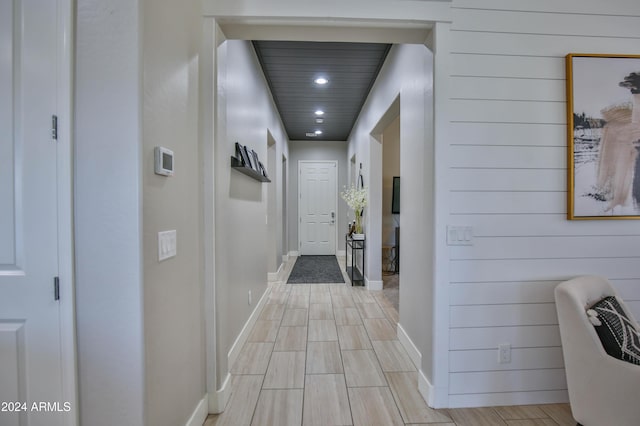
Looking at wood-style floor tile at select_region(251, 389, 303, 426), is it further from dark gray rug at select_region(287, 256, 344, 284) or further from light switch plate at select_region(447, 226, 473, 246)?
dark gray rug at select_region(287, 256, 344, 284)

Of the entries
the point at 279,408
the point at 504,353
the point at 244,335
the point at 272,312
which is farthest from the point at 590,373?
the point at 272,312

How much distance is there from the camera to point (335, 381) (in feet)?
6.64

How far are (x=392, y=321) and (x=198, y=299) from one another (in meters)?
2.20

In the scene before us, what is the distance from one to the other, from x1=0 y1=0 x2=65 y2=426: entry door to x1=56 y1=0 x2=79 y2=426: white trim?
0.02 m

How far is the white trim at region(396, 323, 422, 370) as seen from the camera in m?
2.17

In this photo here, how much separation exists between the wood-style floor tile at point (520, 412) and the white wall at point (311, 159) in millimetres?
5569

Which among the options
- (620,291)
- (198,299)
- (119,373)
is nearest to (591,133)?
(620,291)

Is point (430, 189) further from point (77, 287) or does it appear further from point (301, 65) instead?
point (301, 65)

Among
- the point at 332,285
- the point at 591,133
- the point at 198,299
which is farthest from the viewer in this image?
the point at 332,285

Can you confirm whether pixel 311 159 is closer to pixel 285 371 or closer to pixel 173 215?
pixel 285 371

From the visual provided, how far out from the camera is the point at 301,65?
339 centimetres

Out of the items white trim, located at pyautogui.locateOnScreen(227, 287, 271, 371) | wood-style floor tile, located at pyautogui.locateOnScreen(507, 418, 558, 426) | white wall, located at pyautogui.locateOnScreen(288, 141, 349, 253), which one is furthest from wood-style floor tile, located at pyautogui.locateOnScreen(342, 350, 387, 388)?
white wall, located at pyautogui.locateOnScreen(288, 141, 349, 253)

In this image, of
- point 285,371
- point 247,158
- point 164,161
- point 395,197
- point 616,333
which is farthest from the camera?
point 395,197

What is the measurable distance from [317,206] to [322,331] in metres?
4.64
